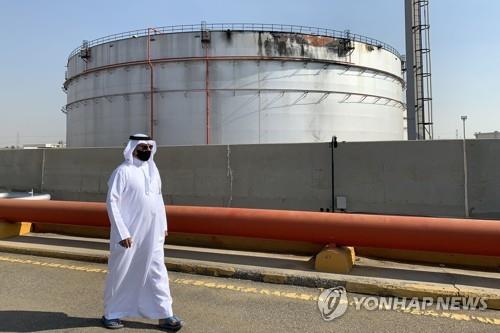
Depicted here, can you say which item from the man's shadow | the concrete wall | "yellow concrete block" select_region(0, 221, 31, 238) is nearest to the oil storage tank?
the concrete wall

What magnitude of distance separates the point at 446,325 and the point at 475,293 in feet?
2.62

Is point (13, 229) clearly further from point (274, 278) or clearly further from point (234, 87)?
point (234, 87)

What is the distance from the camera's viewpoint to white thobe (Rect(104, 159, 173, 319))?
12.5ft

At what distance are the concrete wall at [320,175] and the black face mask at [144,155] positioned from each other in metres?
6.35

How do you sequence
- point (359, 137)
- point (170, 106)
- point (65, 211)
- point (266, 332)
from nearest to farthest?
point (266, 332) < point (65, 211) < point (170, 106) < point (359, 137)

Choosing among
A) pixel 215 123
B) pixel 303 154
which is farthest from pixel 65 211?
pixel 215 123

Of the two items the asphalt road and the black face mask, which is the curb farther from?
the black face mask

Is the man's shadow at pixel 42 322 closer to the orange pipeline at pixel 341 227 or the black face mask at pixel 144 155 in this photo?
the black face mask at pixel 144 155

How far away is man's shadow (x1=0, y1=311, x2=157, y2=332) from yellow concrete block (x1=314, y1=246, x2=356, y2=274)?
7.36 feet

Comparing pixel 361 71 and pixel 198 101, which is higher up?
pixel 361 71

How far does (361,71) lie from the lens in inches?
1022

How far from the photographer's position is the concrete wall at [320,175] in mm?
8836

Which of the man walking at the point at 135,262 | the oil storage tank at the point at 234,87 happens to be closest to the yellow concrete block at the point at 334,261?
the man walking at the point at 135,262

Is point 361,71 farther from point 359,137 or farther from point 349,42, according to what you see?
point 359,137
